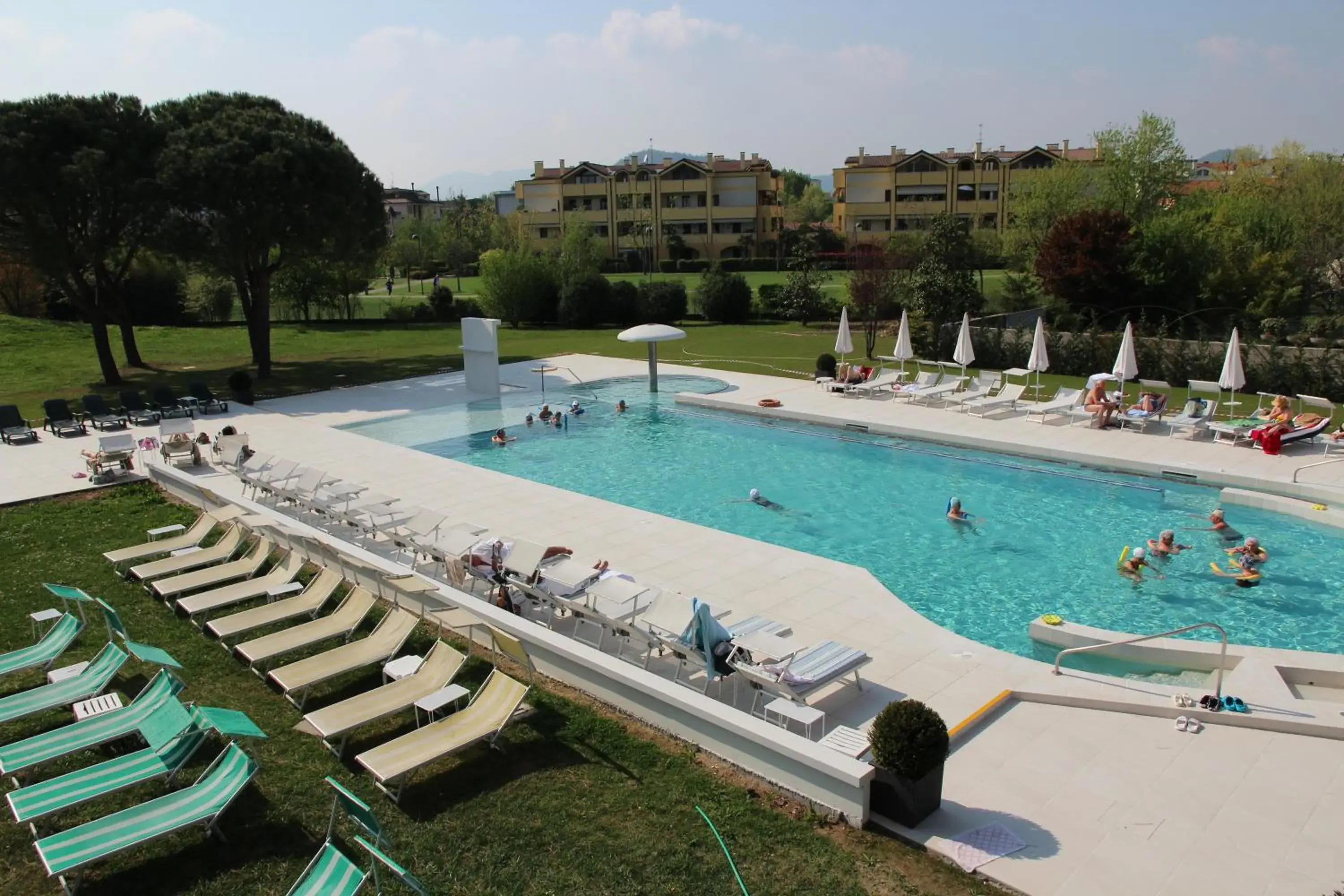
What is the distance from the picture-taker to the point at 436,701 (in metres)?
7.76

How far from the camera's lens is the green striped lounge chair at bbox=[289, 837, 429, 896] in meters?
5.39

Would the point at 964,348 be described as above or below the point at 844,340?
below

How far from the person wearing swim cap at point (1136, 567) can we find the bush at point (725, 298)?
99.5 feet

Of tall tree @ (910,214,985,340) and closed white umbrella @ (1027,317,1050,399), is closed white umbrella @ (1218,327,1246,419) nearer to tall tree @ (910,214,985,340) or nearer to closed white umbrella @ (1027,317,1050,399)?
closed white umbrella @ (1027,317,1050,399)

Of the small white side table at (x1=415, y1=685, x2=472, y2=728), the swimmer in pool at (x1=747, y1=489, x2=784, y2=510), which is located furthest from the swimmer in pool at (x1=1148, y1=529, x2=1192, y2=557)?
the small white side table at (x1=415, y1=685, x2=472, y2=728)

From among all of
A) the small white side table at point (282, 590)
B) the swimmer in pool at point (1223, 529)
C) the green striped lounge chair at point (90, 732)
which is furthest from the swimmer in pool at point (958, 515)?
the green striped lounge chair at point (90, 732)

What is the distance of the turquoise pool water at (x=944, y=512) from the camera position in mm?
11469

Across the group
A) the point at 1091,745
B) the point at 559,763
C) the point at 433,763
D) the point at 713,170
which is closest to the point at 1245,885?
the point at 1091,745

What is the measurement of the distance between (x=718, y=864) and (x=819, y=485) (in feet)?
37.5

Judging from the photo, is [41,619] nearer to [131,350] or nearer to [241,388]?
[241,388]

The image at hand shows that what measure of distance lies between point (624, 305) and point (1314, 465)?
30210 millimetres

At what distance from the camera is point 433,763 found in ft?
24.6

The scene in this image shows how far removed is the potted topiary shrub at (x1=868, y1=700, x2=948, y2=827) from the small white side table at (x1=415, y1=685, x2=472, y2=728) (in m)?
3.48

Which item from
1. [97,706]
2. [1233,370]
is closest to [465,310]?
[1233,370]
